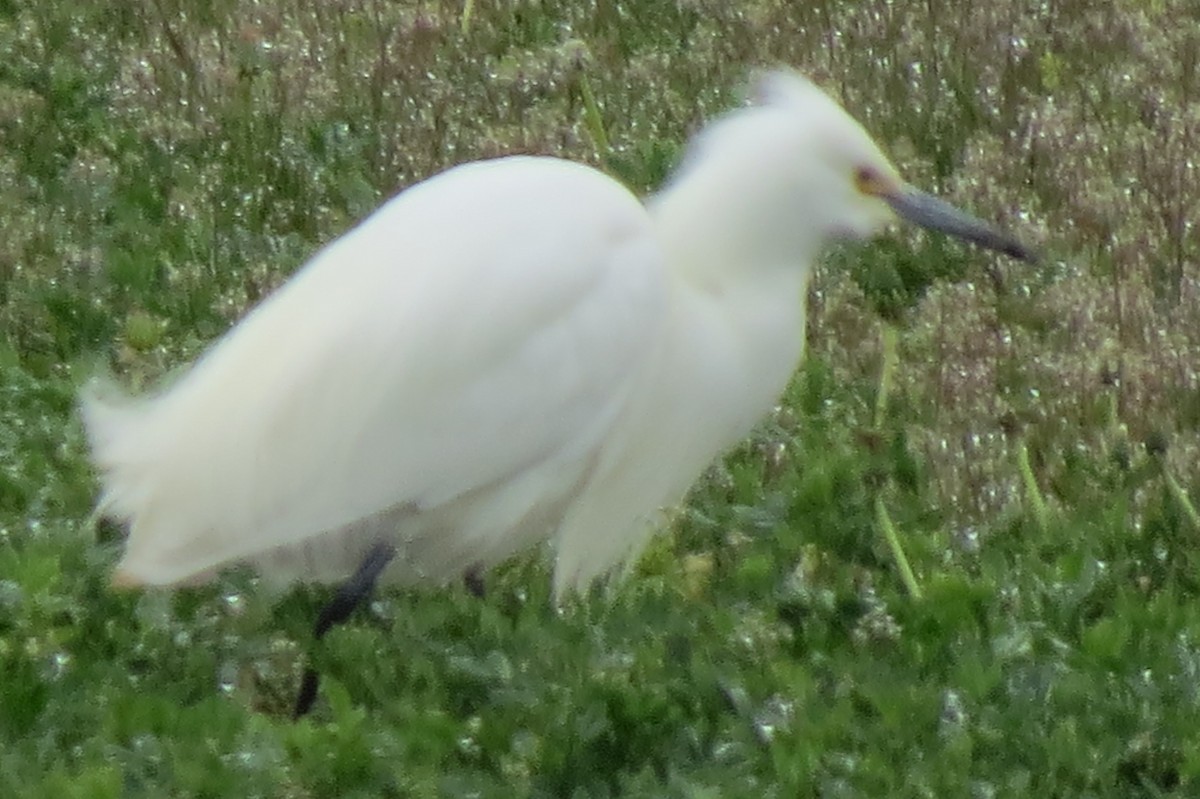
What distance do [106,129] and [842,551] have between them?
3.22m

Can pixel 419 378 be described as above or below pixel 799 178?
below

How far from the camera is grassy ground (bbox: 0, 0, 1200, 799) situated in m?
4.00

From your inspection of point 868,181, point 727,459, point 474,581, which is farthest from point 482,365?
point 727,459

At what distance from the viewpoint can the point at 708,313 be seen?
181 inches

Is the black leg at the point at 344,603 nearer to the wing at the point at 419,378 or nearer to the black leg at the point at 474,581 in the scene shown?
the wing at the point at 419,378

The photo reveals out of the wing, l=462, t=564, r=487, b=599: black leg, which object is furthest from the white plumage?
l=462, t=564, r=487, b=599: black leg

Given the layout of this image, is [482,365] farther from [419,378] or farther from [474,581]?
[474,581]

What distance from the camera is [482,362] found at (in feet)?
14.2

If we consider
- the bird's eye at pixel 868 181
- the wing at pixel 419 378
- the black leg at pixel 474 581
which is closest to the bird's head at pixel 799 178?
the bird's eye at pixel 868 181

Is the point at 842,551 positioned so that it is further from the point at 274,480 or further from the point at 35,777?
the point at 35,777

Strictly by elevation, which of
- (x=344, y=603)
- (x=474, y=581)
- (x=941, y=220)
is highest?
(x=941, y=220)

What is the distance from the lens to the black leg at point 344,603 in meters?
4.25

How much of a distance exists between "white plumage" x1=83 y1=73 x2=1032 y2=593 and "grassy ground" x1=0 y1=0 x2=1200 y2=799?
0.22 m

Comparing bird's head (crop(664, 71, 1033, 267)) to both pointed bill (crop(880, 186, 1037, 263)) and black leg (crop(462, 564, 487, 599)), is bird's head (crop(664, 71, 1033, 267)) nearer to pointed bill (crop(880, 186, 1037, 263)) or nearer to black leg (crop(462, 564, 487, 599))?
pointed bill (crop(880, 186, 1037, 263))
